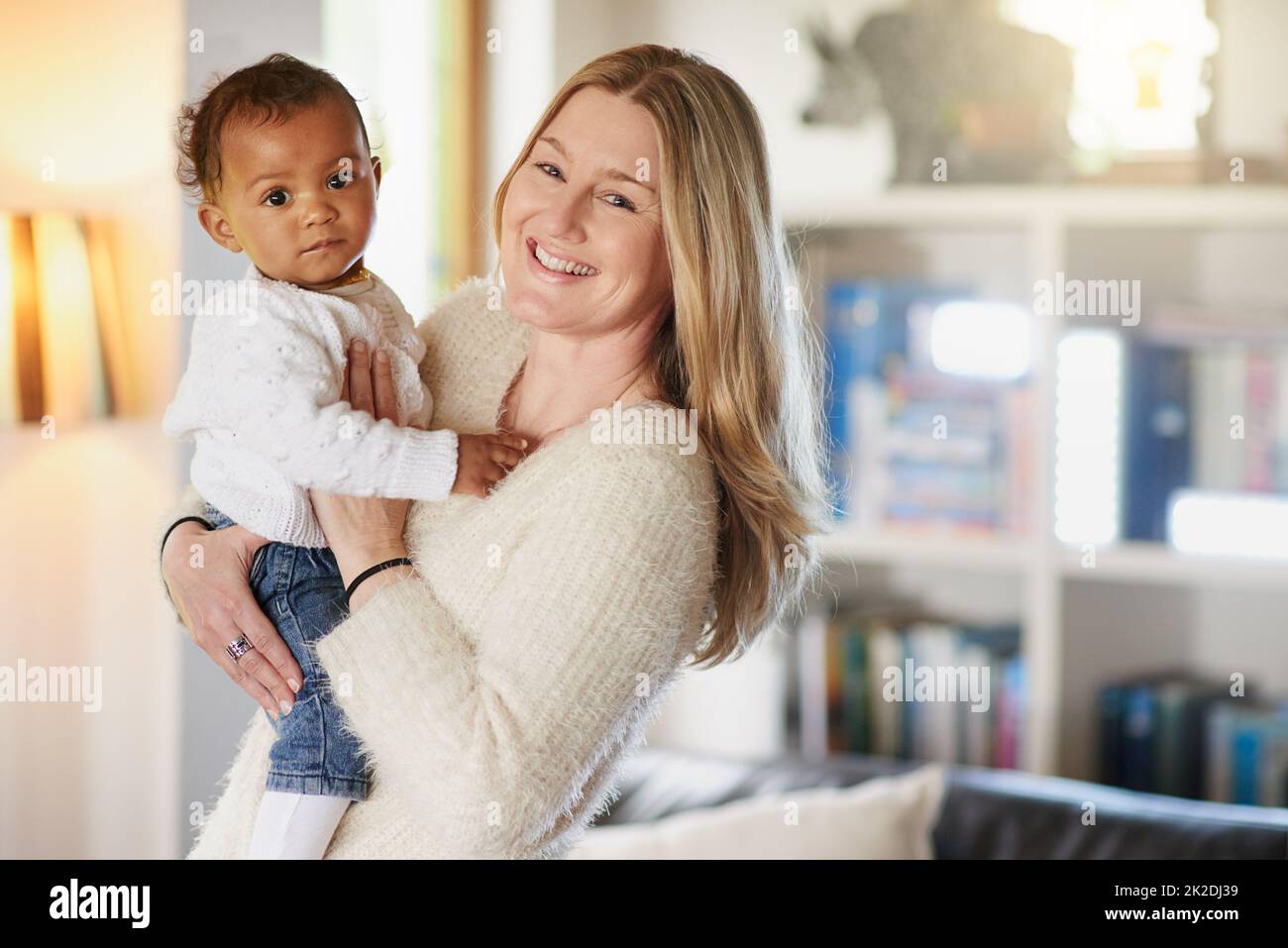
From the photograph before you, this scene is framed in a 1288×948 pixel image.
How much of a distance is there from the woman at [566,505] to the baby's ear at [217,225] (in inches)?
2.6

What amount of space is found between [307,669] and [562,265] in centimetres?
20

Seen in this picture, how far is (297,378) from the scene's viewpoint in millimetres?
503

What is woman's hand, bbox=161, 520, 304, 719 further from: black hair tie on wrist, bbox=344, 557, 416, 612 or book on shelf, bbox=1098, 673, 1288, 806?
book on shelf, bbox=1098, 673, 1288, 806

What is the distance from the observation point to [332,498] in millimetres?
→ 538

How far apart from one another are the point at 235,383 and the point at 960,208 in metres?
1.63

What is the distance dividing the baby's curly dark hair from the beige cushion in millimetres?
1209

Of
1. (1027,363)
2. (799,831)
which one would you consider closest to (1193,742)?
(1027,363)

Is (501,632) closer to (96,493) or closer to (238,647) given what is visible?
(238,647)

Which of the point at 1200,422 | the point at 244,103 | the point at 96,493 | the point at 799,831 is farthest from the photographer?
the point at 1200,422

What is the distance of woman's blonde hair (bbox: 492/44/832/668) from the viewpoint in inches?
21.3

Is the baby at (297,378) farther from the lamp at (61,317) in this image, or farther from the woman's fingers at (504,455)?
the lamp at (61,317)

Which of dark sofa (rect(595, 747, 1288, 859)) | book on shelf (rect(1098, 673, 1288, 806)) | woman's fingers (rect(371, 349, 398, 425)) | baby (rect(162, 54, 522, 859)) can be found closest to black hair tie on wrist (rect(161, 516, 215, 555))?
baby (rect(162, 54, 522, 859))
